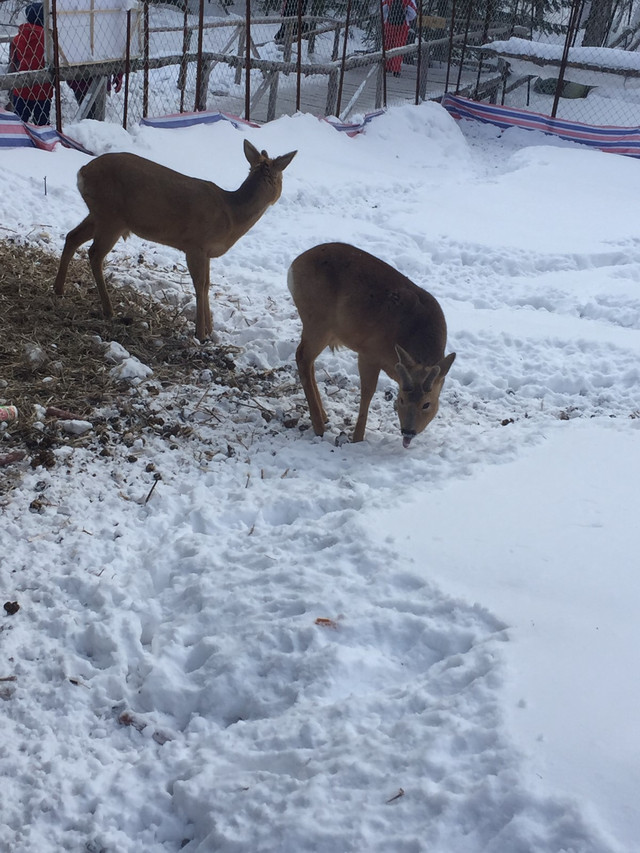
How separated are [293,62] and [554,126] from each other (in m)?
6.09

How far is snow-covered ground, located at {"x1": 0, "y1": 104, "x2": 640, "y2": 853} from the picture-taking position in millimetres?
2971

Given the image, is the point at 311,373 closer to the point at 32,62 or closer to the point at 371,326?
the point at 371,326

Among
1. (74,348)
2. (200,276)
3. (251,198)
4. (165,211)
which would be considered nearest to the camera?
(74,348)

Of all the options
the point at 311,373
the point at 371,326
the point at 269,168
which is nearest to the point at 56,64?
the point at 269,168

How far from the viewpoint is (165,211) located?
6711 millimetres

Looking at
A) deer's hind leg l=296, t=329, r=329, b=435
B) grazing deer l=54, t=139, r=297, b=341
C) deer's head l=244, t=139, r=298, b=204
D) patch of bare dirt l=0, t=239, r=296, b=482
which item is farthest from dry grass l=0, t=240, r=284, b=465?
deer's head l=244, t=139, r=298, b=204

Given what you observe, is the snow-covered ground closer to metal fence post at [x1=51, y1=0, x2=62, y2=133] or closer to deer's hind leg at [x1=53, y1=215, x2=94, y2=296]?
deer's hind leg at [x1=53, y1=215, x2=94, y2=296]

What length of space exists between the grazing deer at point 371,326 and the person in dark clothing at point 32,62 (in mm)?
7838

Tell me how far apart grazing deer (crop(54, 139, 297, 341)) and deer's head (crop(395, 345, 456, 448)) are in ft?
6.97

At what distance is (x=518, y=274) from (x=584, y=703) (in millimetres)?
7055

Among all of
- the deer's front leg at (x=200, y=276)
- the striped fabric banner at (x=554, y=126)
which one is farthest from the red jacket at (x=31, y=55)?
the striped fabric banner at (x=554, y=126)

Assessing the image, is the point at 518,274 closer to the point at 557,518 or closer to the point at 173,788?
the point at 557,518

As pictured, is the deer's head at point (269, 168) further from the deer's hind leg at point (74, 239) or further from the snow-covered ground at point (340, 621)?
the deer's hind leg at point (74, 239)

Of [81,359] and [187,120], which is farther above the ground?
[187,120]
